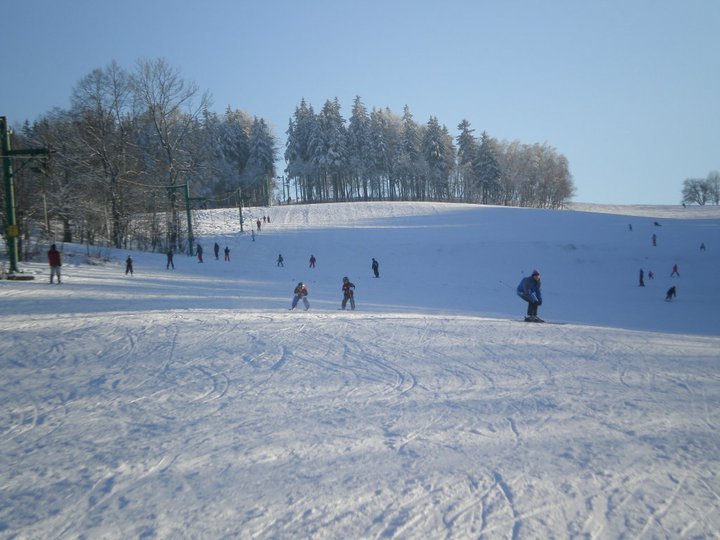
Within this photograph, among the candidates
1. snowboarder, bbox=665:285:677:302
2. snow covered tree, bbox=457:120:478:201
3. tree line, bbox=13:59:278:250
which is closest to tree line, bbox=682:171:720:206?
snow covered tree, bbox=457:120:478:201

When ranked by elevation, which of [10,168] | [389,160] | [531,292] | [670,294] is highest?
[389,160]

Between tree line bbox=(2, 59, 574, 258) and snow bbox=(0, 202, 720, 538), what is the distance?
20445 millimetres

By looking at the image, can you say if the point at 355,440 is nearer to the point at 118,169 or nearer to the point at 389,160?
the point at 118,169

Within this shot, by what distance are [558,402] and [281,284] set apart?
16520mm

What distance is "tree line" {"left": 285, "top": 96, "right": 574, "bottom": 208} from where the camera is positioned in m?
70.2

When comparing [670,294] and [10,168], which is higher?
[10,168]

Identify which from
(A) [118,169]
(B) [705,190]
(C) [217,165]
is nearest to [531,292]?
(A) [118,169]

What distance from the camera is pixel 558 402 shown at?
219 inches

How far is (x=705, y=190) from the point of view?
329 ft

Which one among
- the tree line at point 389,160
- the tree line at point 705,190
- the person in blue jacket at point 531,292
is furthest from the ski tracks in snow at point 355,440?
the tree line at point 705,190

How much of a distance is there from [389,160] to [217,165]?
27.8 metres

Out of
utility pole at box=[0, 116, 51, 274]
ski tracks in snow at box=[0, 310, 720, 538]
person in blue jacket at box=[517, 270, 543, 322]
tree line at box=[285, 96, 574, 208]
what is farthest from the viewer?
tree line at box=[285, 96, 574, 208]

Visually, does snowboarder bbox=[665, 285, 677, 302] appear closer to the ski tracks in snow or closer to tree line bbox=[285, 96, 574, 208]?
the ski tracks in snow

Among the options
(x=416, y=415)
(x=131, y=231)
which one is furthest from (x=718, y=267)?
(x=131, y=231)
